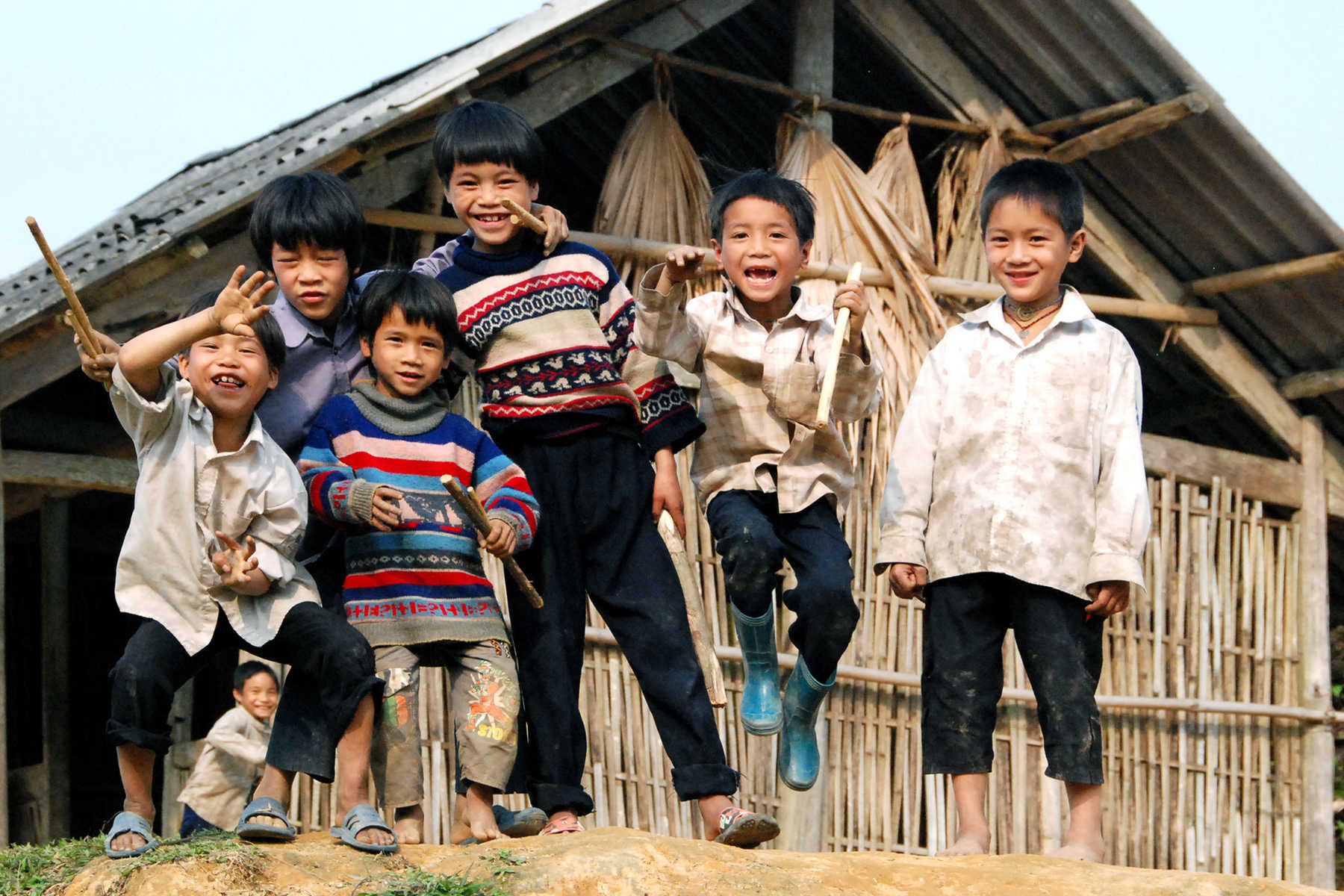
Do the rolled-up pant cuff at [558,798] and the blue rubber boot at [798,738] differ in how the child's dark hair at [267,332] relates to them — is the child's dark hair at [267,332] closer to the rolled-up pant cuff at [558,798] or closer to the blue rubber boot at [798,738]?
the rolled-up pant cuff at [558,798]

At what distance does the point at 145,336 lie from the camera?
145 inches

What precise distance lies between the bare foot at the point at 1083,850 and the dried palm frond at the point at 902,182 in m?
3.71

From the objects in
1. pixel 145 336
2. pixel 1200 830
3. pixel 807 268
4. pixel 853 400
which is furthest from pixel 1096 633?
pixel 1200 830

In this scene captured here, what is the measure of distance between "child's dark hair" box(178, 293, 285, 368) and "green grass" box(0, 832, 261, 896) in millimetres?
1170

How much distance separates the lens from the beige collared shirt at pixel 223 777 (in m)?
6.24

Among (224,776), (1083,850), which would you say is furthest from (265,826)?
(224,776)

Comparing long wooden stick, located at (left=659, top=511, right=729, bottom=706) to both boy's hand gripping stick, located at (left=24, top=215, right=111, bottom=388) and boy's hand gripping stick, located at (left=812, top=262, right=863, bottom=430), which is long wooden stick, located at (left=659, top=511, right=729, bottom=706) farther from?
boy's hand gripping stick, located at (left=24, top=215, right=111, bottom=388)

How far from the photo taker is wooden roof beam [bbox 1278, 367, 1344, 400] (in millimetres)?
7828

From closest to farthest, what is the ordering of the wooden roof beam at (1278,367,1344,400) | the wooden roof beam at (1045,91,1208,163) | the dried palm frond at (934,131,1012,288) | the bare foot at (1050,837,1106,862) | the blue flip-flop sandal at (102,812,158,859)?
the blue flip-flop sandal at (102,812,158,859)
the bare foot at (1050,837,1106,862)
the wooden roof beam at (1045,91,1208,163)
the dried palm frond at (934,131,1012,288)
the wooden roof beam at (1278,367,1344,400)

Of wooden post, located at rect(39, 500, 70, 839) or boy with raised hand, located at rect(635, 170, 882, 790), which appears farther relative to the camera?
wooden post, located at rect(39, 500, 70, 839)

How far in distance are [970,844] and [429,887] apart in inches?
57.5

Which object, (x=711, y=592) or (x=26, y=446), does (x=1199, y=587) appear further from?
(x=26, y=446)

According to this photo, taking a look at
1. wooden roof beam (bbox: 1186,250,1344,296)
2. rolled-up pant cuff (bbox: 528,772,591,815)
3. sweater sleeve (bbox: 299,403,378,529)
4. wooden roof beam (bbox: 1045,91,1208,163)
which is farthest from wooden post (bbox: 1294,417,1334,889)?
sweater sleeve (bbox: 299,403,378,529)

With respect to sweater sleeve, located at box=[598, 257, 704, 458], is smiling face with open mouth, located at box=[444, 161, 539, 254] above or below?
above
